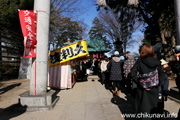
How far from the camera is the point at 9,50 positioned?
10633mm

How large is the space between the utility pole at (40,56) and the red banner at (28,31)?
151mm

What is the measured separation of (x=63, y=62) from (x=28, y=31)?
272 cm

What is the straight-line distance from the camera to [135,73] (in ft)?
8.43

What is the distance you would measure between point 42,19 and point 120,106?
12.6ft

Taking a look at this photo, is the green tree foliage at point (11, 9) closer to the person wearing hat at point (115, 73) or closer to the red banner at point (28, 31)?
the red banner at point (28, 31)

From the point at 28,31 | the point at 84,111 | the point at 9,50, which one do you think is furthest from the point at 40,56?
the point at 9,50

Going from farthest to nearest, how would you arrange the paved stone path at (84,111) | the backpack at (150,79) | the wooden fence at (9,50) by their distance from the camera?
the wooden fence at (9,50), the paved stone path at (84,111), the backpack at (150,79)

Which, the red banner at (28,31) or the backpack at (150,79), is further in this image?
the red banner at (28,31)

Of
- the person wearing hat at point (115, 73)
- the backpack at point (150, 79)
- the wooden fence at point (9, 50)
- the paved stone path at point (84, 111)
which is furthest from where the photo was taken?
the wooden fence at point (9, 50)

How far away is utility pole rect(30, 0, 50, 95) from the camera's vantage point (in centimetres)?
405

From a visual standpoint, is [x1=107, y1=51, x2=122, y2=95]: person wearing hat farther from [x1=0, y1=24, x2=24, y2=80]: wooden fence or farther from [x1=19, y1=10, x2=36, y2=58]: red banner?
[x1=0, y1=24, x2=24, y2=80]: wooden fence

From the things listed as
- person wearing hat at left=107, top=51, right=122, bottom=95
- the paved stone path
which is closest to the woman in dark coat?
the paved stone path

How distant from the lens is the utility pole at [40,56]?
4.05 m

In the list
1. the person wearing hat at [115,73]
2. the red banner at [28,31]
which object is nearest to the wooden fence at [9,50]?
the red banner at [28,31]
